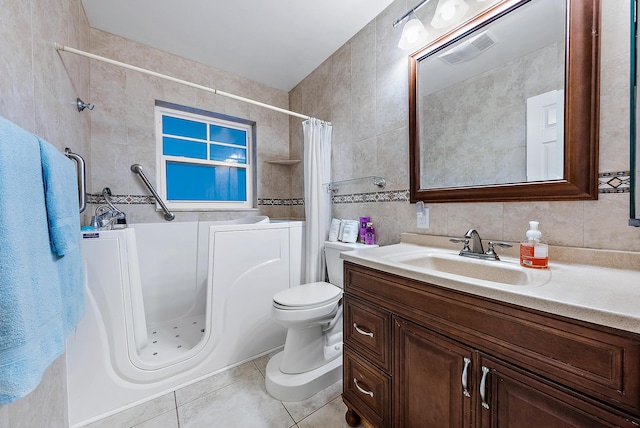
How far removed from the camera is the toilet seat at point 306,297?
1.34 metres

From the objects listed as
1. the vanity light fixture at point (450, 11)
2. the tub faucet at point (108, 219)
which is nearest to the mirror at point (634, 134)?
the vanity light fixture at point (450, 11)

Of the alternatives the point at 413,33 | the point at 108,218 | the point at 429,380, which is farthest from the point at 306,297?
the point at 413,33

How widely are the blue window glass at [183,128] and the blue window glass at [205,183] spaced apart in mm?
291

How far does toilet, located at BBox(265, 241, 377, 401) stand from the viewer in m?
1.33

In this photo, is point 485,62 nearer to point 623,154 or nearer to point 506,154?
point 506,154

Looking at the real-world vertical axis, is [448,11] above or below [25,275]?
above

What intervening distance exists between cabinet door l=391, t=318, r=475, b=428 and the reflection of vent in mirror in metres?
1.36

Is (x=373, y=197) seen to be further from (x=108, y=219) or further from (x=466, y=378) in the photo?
(x=108, y=219)

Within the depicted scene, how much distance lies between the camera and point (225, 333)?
157cm

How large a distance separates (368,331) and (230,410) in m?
0.89

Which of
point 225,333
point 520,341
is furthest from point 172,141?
point 520,341

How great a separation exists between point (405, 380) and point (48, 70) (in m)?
1.98

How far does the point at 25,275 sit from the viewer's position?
559 millimetres

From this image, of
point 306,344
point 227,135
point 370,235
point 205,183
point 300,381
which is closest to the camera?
point 300,381
